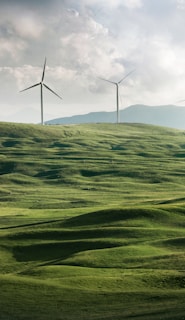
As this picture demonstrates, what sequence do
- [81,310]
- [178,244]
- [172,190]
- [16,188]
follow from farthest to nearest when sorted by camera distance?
[16,188] → [172,190] → [178,244] → [81,310]

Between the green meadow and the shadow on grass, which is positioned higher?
the green meadow

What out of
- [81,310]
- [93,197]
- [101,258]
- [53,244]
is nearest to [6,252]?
[53,244]

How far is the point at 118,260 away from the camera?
70.3 metres

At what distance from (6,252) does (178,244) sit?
75.5ft

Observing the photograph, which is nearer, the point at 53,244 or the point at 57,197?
the point at 53,244

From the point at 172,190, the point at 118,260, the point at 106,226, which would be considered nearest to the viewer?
the point at 118,260

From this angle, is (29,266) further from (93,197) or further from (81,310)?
(93,197)

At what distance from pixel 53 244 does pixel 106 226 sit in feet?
44.8

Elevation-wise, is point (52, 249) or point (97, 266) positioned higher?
point (97, 266)

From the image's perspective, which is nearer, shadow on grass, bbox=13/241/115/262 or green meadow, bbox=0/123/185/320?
green meadow, bbox=0/123/185/320

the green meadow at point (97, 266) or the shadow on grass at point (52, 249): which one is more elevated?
the green meadow at point (97, 266)

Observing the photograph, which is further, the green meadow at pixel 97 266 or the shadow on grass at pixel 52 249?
the shadow on grass at pixel 52 249

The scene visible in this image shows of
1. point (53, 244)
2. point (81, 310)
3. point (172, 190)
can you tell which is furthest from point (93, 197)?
point (81, 310)

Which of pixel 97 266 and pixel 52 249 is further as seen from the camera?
pixel 52 249
